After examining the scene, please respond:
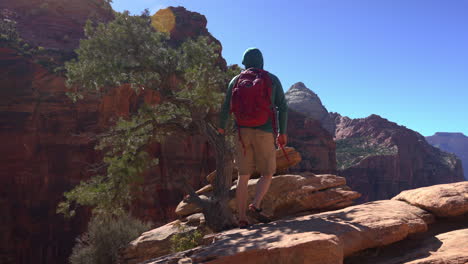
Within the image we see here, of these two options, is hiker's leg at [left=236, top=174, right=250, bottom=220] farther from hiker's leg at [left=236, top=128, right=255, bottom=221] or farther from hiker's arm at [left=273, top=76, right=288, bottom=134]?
hiker's arm at [left=273, top=76, right=288, bottom=134]

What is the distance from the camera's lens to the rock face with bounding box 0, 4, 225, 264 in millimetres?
24641

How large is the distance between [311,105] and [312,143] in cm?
4189

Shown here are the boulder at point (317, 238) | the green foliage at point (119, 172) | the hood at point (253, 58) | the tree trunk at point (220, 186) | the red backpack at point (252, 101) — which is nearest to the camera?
the boulder at point (317, 238)

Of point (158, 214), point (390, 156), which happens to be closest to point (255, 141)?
point (158, 214)

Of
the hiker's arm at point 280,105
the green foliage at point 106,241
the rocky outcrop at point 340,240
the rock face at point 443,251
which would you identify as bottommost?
the green foliage at point 106,241

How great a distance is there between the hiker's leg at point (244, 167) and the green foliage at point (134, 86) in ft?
8.01

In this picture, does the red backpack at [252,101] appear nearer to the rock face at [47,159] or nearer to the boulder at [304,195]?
the boulder at [304,195]

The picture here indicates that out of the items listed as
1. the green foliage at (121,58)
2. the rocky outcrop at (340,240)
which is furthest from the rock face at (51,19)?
the rocky outcrop at (340,240)

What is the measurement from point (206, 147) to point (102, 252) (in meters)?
A: 20.4

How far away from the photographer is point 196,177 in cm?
3031

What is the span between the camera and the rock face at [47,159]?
24.6m

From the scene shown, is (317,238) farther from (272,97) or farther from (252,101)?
(272,97)

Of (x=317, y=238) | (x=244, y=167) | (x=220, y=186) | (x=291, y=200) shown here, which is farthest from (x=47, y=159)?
(x=317, y=238)

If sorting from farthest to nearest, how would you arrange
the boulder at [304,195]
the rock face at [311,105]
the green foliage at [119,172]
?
1. the rock face at [311,105]
2. the boulder at [304,195]
3. the green foliage at [119,172]
